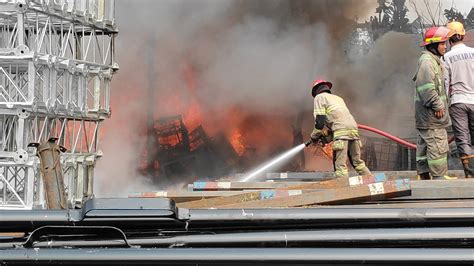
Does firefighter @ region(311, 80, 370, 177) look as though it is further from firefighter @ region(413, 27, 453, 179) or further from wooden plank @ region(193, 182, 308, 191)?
firefighter @ region(413, 27, 453, 179)

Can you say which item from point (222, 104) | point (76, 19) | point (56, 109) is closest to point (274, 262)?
point (56, 109)

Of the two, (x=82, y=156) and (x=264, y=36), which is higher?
(x=264, y=36)

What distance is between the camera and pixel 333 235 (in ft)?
6.66

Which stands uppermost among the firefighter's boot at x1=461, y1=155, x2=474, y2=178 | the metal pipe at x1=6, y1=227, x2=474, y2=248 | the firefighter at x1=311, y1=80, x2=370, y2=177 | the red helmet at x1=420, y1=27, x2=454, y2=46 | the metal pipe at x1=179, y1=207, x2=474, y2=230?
the red helmet at x1=420, y1=27, x2=454, y2=46

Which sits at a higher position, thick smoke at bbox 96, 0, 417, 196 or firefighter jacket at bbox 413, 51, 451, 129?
thick smoke at bbox 96, 0, 417, 196

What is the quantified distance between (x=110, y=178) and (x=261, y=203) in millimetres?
13266

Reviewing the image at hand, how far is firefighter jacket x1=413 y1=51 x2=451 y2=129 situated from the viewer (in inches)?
251

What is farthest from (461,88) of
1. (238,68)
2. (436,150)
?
(238,68)

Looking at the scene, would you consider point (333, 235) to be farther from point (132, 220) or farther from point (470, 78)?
point (470, 78)

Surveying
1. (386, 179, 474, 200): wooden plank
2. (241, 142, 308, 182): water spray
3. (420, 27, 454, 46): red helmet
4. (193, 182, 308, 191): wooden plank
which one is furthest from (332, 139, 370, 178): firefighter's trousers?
(386, 179, 474, 200): wooden plank

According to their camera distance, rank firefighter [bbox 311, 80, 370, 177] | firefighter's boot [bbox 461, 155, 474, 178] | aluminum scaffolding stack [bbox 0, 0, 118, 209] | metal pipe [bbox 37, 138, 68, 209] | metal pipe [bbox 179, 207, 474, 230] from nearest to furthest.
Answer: metal pipe [bbox 179, 207, 474, 230]
firefighter's boot [bbox 461, 155, 474, 178]
metal pipe [bbox 37, 138, 68, 209]
firefighter [bbox 311, 80, 370, 177]
aluminum scaffolding stack [bbox 0, 0, 118, 209]

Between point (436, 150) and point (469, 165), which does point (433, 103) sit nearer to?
point (436, 150)

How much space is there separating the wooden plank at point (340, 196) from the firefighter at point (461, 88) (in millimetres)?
3201

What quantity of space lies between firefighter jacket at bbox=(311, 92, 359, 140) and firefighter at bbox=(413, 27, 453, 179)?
5.59ft
